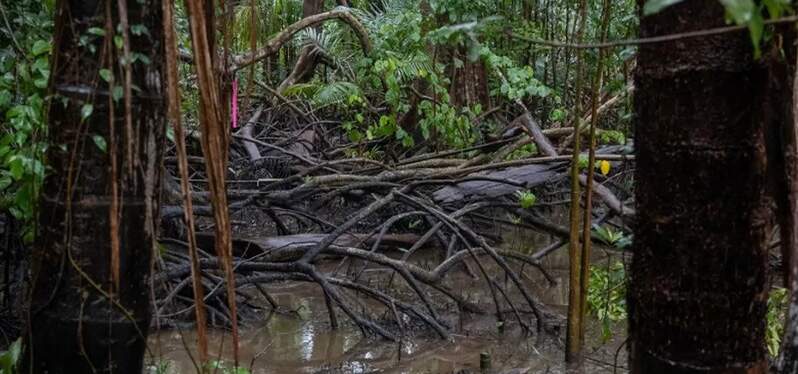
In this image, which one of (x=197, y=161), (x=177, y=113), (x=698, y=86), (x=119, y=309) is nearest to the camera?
(x=698, y=86)

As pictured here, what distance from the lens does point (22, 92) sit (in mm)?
3014

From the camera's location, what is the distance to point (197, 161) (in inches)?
250

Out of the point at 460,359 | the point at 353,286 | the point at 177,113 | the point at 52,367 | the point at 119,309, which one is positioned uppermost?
the point at 177,113

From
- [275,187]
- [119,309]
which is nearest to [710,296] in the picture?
[119,309]

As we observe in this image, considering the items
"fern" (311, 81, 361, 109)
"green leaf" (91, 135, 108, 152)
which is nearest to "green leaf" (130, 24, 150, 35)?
"green leaf" (91, 135, 108, 152)

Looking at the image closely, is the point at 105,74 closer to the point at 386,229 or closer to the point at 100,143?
the point at 100,143

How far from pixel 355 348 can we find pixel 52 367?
2.41 meters

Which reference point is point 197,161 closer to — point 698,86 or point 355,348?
point 355,348

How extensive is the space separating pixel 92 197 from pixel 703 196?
1280 millimetres

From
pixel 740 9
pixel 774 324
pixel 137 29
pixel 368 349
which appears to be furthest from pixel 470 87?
pixel 740 9

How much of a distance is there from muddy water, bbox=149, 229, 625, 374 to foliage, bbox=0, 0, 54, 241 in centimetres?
123

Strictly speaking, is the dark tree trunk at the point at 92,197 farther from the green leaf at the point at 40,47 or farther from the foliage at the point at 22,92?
the green leaf at the point at 40,47

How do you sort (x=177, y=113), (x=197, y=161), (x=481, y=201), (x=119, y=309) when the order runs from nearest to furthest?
(x=177, y=113), (x=119, y=309), (x=481, y=201), (x=197, y=161)

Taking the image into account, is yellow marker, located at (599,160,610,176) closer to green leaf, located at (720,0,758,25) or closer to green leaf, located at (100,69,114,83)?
green leaf, located at (100,69,114,83)
